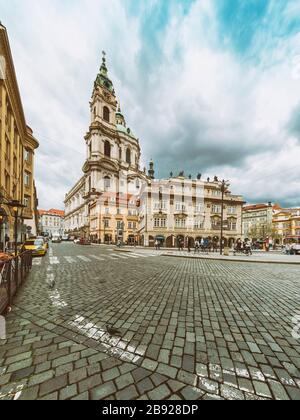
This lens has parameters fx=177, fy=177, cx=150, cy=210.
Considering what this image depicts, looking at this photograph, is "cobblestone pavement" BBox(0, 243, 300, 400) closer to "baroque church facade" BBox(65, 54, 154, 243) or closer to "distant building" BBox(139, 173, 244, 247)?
"distant building" BBox(139, 173, 244, 247)

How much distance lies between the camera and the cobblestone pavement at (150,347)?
2.03m

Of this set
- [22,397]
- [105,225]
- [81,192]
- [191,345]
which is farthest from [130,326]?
[81,192]

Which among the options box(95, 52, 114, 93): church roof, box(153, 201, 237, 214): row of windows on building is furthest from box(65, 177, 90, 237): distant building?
box(95, 52, 114, 93): church roof

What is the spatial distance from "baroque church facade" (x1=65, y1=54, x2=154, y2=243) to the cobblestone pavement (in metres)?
42.1

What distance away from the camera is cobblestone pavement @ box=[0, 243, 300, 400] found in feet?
6.66

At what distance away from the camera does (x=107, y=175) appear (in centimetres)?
6394

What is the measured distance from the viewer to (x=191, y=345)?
9.51 ft

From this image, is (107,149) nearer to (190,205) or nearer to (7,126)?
(190,205)

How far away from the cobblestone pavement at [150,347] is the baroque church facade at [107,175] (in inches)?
1659

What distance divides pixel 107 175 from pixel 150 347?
64.7m

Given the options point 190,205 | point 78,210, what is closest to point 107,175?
point 78,210

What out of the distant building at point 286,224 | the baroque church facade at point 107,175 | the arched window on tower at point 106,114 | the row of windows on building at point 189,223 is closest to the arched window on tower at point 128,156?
the baroque church facade at point 107,175

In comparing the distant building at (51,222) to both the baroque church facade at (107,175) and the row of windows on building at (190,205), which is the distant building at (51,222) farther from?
the row of windows on building at (190,205)

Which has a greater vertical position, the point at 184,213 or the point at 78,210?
the point at 78,210
